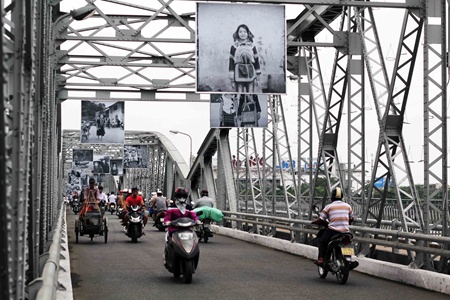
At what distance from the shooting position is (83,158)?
59125 mm

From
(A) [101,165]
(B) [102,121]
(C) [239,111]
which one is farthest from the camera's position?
(A) [101,165]

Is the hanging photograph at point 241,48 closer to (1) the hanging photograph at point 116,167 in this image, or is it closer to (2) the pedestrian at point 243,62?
(2) the pedestrian at point 243,62

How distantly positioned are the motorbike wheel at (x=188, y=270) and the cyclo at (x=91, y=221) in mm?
10329

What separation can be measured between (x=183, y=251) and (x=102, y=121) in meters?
23.0

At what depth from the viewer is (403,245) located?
12812 millimetres

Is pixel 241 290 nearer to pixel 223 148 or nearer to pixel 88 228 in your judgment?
pixel 88 228

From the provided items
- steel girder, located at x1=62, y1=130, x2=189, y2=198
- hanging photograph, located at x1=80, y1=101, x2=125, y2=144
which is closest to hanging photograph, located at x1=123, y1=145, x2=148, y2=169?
steel girder, located at x1=62, y1=130, x2=189, y2=198

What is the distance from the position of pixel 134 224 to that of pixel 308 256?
21.9 ft

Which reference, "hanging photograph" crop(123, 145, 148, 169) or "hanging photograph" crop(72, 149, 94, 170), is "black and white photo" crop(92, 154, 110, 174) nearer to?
"hanging photograph" crop(72, 149, 94, 170)

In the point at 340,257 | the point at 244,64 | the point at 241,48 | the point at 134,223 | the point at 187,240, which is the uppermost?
the point at 241,48

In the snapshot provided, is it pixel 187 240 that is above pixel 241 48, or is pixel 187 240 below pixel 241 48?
below

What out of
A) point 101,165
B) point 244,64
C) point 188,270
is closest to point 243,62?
point 244,64

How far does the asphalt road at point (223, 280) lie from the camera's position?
425 inches

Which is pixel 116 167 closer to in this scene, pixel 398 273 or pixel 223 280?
pixel 223 280
